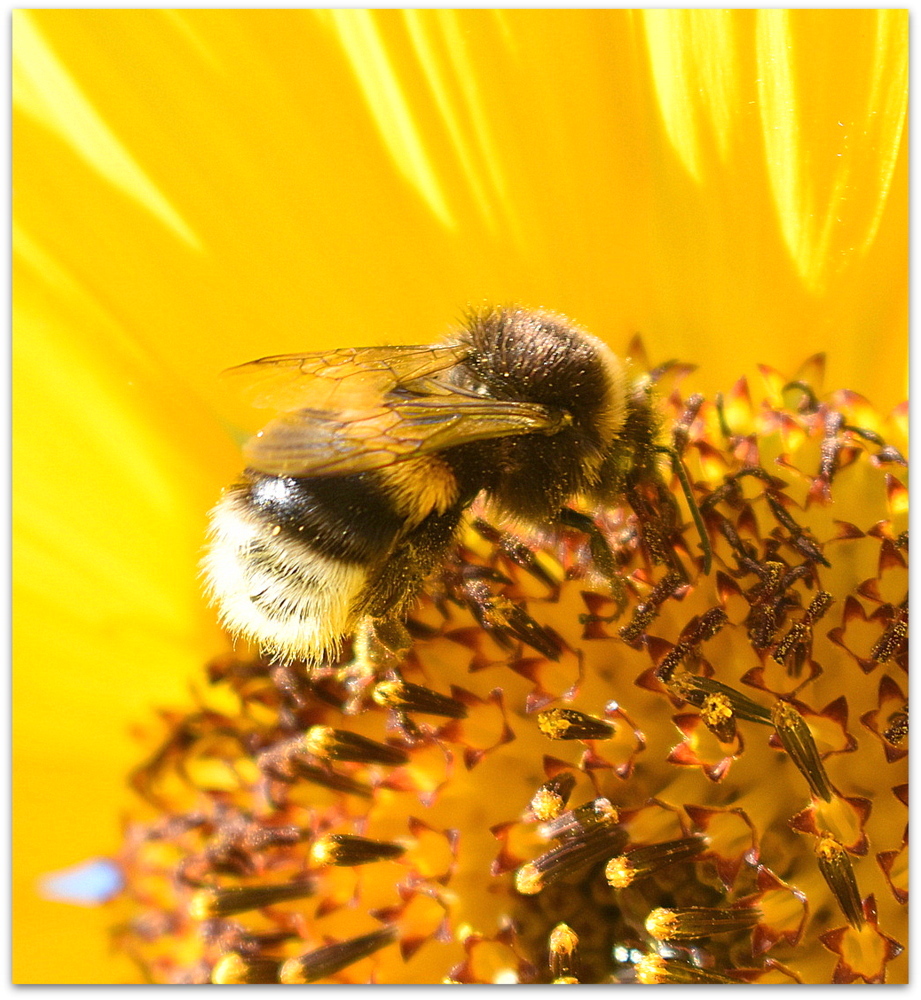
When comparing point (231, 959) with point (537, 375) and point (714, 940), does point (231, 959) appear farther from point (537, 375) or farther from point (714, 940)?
point (537, 375)

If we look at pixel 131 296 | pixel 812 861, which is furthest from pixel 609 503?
pixel 131 296

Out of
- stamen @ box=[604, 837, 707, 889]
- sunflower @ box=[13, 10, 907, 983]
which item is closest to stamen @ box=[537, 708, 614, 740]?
sunflower @ box=[13, 10, 907, 983]

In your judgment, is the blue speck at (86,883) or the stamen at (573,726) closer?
the stamen at (573,726)

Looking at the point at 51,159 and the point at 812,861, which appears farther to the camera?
the point at 51,159

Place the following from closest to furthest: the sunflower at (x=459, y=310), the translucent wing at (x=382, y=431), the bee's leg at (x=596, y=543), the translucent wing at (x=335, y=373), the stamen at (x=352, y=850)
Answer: the translucent wing at (x=382, y=431) < the translucent wing at (x=335, y=373) < the bee's leg at (x=596, y=543) < the sunflower at (x=459, y=310) < the stamen at (x=352, y=850)

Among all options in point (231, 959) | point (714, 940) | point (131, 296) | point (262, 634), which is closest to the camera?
point (262, 634)

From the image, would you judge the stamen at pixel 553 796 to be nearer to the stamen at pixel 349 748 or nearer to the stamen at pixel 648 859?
the stamen at pixel 648 859

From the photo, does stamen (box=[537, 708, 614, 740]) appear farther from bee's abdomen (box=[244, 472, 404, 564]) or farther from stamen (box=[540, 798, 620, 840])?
bee's abdomen (box=[244, 472, 404, 564])

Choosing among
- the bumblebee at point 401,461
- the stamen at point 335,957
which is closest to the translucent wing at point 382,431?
the bumblebee at point 401,461
